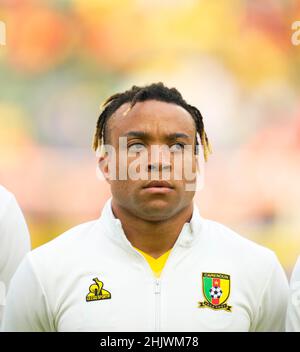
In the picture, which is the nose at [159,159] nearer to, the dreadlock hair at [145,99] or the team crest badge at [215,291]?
the dreadlock hair at [145,99]

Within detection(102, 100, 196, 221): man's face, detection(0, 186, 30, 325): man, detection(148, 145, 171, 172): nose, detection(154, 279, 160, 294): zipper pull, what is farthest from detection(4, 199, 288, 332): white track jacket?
detection(0, 186, 30, 325): man

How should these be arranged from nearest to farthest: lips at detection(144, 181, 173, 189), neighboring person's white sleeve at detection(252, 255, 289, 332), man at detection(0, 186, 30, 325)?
1. lips at detection(144, 181, 173, 189)
2. neighboring person's white sleeve at detection(252, 255, 289, 332)
3. man at detection(0, 186, 30, 325)

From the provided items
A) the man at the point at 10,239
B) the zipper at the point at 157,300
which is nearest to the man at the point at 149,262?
the zipper at the point at 157,300

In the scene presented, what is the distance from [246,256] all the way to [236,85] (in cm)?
176

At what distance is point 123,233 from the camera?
1.77 m

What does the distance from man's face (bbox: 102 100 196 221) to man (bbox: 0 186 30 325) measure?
55 centimetres

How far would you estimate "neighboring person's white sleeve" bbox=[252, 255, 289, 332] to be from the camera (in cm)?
175

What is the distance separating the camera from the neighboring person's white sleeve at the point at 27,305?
170cm

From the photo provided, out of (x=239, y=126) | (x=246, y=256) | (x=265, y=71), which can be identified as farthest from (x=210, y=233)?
(x=265, y=71)

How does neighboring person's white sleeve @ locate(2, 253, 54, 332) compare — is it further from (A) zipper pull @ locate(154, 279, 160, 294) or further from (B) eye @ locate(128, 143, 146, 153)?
(B) eye @ locate(128, 143, 146, 153)

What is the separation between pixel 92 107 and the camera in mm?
3059

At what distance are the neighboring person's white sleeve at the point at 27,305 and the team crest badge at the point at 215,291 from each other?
1.45 feet

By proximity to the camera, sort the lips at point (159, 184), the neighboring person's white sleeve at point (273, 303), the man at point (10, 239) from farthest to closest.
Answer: the man at point (10, 239)
the neighboring person's white sleeve at point (273, 303)
the lips at point (159, 184)

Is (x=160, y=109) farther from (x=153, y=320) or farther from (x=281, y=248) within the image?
(x=281, y=248)
